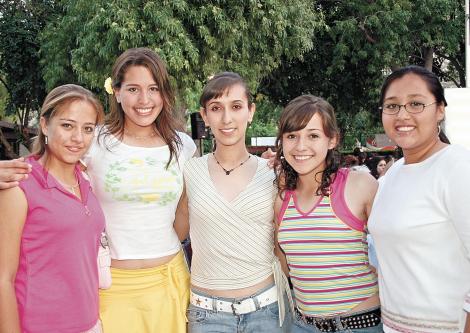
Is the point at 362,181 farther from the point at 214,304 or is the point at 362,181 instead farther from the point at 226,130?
the point at 214,304

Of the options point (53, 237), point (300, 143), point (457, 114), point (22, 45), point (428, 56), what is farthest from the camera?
point (22, 45)

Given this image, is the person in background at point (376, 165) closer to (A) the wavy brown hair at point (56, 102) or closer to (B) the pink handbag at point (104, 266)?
(B) the pink handbag at point (104, 266)

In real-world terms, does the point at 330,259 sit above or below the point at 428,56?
below

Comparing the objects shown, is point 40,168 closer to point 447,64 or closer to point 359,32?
point 359,32

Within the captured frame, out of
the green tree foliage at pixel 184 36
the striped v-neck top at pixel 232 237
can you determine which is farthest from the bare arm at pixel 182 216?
the green tree foliage at pixel 184 36

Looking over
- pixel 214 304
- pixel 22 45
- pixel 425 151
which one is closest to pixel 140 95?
pixel 214 304

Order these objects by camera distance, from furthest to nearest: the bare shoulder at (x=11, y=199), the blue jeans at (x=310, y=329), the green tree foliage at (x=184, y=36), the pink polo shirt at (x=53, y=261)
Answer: the green tree foliage at (x=184, y=36) < the blue jeans at (x=310, y=329) < the pink polo shirt at (x=53, y=261) < the bare shoulder at (x=11, y=199)

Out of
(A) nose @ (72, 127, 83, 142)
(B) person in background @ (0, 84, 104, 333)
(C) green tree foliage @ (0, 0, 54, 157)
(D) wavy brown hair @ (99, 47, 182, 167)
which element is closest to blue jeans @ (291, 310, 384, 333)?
(B) person in background @ (0, 84, 104, 333)

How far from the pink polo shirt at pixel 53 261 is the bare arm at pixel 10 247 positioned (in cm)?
5

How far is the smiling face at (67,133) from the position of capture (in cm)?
267

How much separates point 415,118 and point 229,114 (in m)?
1.09

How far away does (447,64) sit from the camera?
17516 millimetres

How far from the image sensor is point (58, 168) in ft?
8.93

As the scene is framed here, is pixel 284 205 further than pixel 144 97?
No
